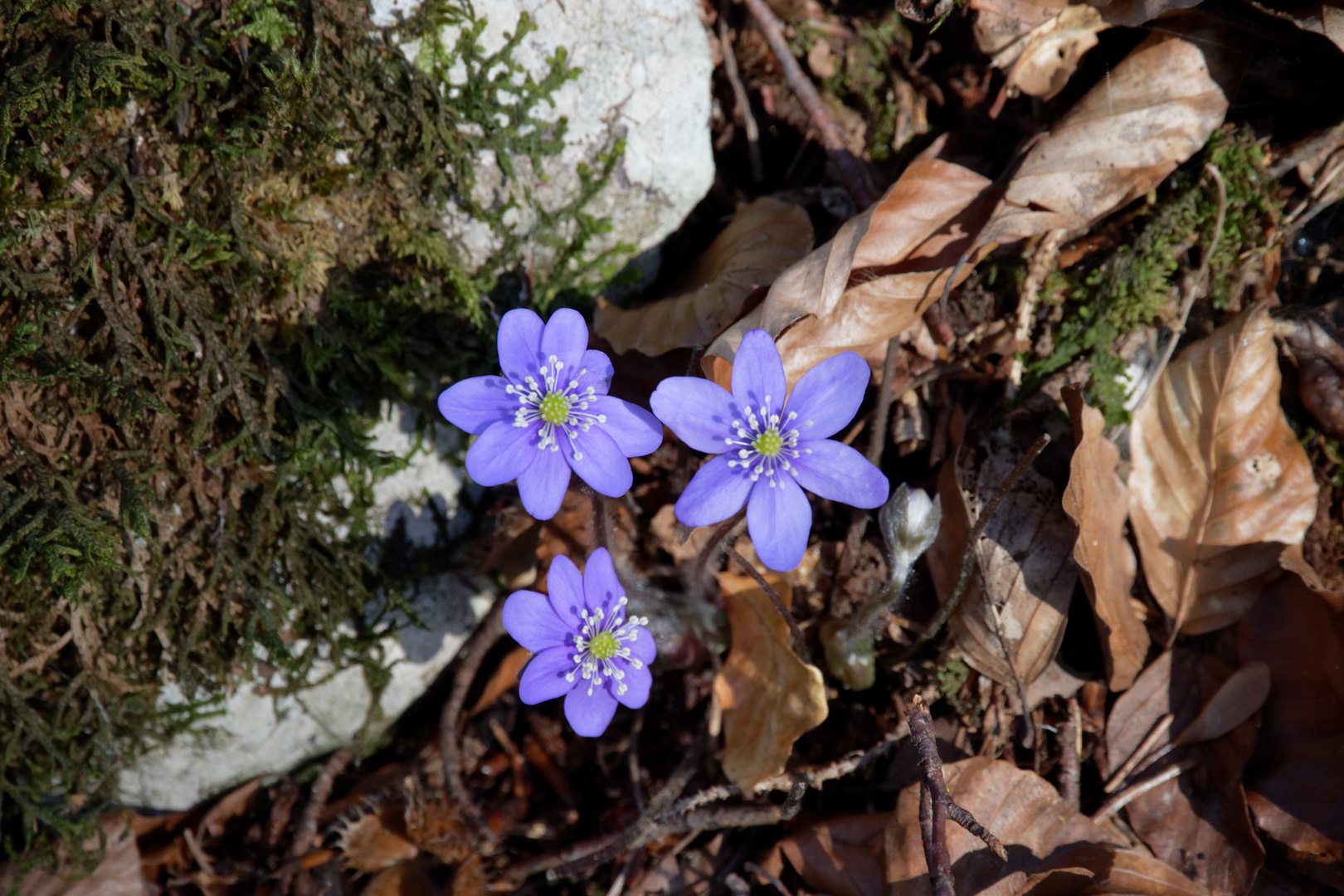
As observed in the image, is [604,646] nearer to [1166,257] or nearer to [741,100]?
[741,100]

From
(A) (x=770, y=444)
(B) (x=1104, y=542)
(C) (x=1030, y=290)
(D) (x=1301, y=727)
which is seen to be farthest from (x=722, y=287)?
(D) (x=1301, y=727)

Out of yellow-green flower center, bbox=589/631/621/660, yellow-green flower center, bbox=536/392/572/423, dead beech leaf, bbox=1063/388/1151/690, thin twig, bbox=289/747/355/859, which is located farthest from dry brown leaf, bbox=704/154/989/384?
thin twig, bbox=289/747/355/859

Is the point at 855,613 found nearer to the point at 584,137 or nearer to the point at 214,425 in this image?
the point at 584,137

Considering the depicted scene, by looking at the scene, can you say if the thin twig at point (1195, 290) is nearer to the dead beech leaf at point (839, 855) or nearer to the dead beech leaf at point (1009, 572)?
the dead beech leaf at point (1009, 572)

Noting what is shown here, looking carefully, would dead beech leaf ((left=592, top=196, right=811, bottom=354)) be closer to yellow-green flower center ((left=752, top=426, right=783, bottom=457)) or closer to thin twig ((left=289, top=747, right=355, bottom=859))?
yellow-green flower center ((left=752, top=426, right=783, bottom=457))

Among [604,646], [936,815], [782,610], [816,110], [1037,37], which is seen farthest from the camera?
[816,110]

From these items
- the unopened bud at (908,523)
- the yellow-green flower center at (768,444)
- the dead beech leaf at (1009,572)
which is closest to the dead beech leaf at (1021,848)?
the dead beech leaf at (1009,572)
